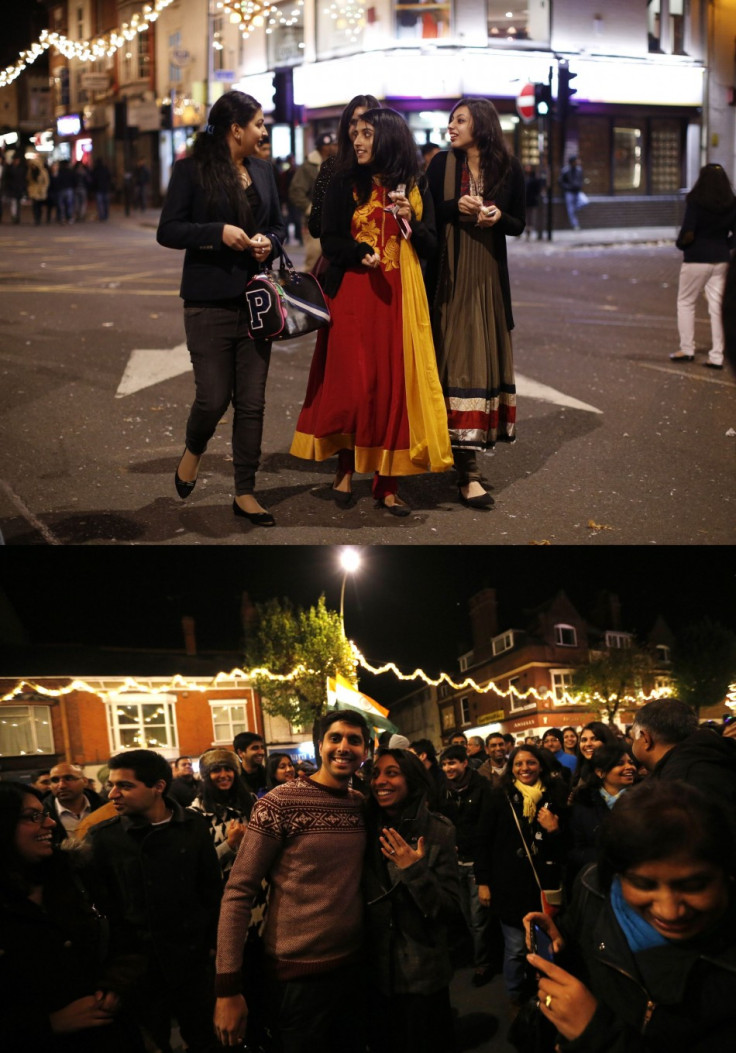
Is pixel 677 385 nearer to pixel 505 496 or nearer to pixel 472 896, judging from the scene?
pixel 505 496

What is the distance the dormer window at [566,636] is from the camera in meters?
5.49

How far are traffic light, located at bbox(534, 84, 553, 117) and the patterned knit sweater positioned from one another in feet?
57.4

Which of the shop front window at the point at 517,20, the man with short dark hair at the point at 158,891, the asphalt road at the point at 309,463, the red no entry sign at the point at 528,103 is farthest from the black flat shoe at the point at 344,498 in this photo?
the shop front window at the point at 517,20

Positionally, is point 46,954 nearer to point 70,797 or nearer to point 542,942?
point 70,797

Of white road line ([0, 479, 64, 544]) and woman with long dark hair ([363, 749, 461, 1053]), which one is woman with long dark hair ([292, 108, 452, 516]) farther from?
woman with long dark hair ([363, 749, 461, 1053])

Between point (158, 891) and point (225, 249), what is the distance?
8.50ft

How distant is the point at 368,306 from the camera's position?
523 centimetres

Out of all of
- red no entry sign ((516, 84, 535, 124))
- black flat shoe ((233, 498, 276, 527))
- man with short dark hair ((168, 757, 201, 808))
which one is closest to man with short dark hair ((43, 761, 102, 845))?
man with short dark hair ((168, 757, 201, 808))

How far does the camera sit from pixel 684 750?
3.01 meters

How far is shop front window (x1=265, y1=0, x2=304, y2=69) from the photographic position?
51.3 feet

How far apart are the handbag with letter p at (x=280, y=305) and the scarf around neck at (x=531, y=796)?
7.16 ft

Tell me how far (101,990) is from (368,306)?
3088mm

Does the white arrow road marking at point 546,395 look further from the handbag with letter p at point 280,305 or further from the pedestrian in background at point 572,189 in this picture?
the pedestrian in background at point 572,189

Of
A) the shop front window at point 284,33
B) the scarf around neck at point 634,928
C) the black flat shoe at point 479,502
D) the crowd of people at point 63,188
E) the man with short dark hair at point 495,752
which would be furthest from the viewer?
the shop front window at point 284,33
